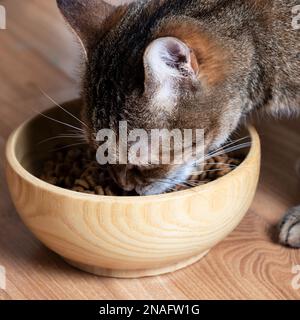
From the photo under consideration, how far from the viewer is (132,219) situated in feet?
2.74

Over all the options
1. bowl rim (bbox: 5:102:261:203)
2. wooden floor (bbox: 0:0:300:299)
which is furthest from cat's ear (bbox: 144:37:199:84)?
wooden floor (bbox: 0:0:300:299)

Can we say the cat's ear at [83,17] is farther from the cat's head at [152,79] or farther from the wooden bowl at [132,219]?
the wooden bowl at [132,219]

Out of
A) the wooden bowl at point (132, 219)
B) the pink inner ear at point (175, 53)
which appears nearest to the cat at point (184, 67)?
the pink inner ear at point (175, 53)

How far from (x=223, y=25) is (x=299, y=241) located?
15.9 inches

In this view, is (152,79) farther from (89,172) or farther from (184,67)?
(89,172)

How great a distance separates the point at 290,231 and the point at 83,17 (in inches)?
20.8

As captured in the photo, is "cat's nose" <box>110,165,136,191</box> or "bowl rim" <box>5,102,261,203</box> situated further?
"cat's nose" <box>110,165,136,191</box>

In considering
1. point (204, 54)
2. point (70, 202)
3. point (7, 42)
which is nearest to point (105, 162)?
point (70, 202)

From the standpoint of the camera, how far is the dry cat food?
3.26ft

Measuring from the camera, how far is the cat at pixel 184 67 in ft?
2.78

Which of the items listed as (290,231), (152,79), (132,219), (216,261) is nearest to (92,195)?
(132,219)

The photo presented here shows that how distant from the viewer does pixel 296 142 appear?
4.51 ft

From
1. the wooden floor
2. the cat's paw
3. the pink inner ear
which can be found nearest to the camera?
the pink inner ear

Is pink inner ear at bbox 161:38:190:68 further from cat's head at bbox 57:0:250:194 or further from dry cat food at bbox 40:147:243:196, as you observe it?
dry cat food at bbox 40:147:243:196
